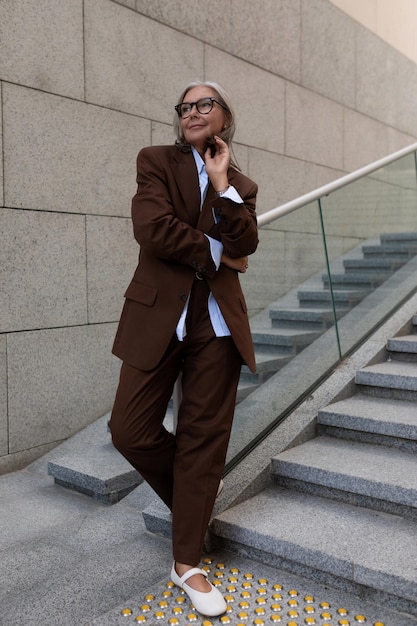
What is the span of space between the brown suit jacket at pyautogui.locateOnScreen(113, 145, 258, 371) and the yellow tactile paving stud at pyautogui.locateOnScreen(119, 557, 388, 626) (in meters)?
0.93

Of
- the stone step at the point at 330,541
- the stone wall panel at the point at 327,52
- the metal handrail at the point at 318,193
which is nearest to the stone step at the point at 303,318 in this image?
the metal handrail at the point at 318,193

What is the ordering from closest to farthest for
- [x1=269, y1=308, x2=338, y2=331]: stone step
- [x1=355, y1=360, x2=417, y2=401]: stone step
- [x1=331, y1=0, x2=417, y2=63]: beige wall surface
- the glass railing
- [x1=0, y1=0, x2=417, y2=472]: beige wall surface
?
the glass railing → [x1=269, y1=308, x2=338, y2=331]: stone step → [x1=355, y1=360, x2=417, y2=401]: stone step → [x1=0, y1=0, x2=417, y2=472]: beige wall surface → [x1=331, y1=0, x2=417, y2=63]: beige wall surface

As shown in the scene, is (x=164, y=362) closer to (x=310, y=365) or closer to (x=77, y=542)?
(x=77, y=542)

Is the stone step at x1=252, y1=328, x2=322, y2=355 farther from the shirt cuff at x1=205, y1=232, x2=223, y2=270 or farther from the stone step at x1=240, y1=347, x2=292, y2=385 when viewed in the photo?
the shirt cuff at x1=205, y1=232, x2=223, y2=270

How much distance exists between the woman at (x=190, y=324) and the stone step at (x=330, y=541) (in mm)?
371

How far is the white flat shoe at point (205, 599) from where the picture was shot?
90.7 inches

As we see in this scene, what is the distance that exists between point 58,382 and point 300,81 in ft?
14.6

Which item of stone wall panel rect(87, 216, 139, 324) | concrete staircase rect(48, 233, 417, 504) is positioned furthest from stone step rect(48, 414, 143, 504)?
stone wall panel rect(87, 216, 139, 324)

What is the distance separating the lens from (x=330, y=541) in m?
2.58

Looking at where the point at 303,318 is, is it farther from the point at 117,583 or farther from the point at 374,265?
the point at 117,583

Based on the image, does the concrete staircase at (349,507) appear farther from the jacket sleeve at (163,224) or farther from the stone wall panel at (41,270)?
the stone wall panel at (41,270)

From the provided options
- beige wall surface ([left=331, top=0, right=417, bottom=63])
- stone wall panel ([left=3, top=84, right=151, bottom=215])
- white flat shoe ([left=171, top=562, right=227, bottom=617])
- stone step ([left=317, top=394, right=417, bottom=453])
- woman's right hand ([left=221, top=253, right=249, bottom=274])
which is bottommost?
white flat shoe ([left=171, top=562, right=227, bottom=617])

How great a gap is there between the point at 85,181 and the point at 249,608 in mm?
3097

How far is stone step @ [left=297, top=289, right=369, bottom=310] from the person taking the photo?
3816mm
